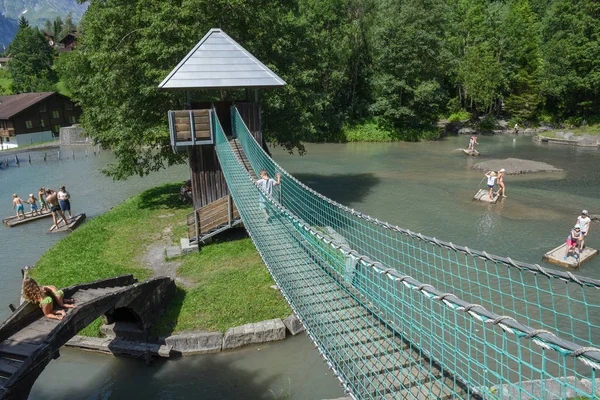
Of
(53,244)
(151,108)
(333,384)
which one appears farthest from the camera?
(151,108)

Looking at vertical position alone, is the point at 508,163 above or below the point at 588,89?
below

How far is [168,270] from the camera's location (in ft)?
34.0

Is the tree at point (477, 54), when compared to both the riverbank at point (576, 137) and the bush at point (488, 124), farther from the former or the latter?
the riverbank at point (576, 137)

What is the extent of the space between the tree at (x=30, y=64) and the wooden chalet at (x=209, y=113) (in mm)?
49638

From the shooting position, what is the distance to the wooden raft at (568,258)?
33.4 ft

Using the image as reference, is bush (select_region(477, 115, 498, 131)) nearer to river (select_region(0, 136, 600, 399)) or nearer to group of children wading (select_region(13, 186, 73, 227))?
river (select_region(0, 136, 600, 399))

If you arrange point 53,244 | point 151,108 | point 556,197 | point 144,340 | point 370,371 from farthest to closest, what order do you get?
point 556,197, point 151,108, point 53,244, point 144,340, point 370,371

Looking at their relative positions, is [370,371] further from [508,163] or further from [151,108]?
[508,163]

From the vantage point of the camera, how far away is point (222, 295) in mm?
8859

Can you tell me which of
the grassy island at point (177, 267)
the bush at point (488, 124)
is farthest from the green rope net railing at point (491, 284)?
the bush at point (488, 124)

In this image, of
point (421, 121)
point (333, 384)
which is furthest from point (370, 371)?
point (421, 121)

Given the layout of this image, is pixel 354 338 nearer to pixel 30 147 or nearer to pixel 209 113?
pixel 209 113

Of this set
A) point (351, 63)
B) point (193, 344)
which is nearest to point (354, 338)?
point (193, 344)

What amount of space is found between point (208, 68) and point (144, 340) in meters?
6.51
